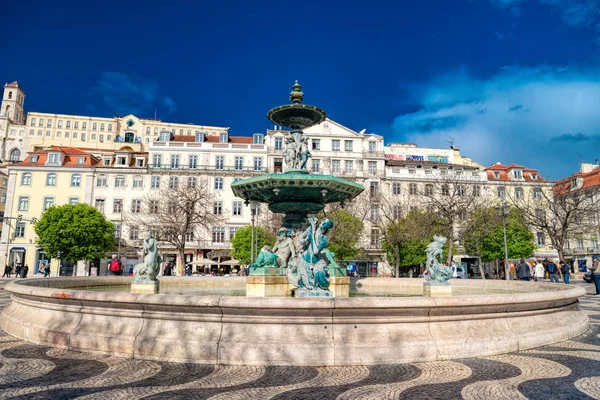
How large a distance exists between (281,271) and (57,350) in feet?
14.7

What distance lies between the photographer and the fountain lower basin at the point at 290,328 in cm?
536

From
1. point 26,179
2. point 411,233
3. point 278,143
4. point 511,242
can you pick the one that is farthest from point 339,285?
point 26,179

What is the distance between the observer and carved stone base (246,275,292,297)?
8.61 metres

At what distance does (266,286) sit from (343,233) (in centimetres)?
2490

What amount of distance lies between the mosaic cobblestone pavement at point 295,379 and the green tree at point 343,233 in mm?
26641

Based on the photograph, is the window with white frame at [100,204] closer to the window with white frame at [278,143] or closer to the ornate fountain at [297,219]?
the window with white frame at [278,143]

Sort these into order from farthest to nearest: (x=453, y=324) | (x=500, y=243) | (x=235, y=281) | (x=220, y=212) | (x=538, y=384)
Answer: (x=220, y=212), (x=500, y=243), (x=235, y=281), (x=453, y=324), (x=538, y=384)

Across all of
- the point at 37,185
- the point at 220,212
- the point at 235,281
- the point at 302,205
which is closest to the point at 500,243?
the point at 220,212

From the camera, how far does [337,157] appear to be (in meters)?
47.1

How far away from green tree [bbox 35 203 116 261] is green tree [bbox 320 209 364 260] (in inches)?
884

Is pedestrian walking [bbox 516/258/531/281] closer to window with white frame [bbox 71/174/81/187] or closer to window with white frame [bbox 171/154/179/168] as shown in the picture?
window with white frame [bbox 171/154/179/168]

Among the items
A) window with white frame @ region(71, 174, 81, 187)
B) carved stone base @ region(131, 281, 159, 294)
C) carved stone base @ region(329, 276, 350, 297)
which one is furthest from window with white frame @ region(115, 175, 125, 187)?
carved stone base @ region(329, 276, 350, 297)

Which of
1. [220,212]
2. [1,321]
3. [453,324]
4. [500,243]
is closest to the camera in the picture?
[453,324]

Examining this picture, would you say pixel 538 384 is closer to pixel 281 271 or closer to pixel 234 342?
pixel 234 342
